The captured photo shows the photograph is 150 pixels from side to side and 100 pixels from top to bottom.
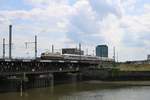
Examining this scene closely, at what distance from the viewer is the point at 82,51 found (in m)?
194

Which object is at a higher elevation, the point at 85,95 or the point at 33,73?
the point at 33,73

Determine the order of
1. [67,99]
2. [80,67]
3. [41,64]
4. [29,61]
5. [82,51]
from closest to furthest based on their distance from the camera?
[67,99] → [29,61] → [41,64] → [80,67] → [82,51]

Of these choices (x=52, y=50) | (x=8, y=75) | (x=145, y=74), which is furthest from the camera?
(x=52, y=50)

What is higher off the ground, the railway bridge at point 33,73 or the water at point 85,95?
the railway bridge at point 33,73

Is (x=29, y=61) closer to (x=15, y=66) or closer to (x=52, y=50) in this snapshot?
(x=15, y=66)

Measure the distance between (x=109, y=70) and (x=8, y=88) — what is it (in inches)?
1839

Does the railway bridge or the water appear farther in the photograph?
the railway bridge

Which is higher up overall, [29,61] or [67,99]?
[29,61]

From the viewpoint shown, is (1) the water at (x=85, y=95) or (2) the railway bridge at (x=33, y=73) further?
(2) the railway bridge at (x=33, y=73)

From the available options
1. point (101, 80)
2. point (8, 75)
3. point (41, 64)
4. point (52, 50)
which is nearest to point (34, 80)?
point (41, 64)

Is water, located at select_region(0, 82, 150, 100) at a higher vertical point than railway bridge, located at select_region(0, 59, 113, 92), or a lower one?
lower

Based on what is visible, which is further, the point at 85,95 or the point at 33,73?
the point at 33,73

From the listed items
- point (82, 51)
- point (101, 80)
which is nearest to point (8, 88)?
point (101, 80)

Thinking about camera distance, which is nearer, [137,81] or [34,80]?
[34,80]
